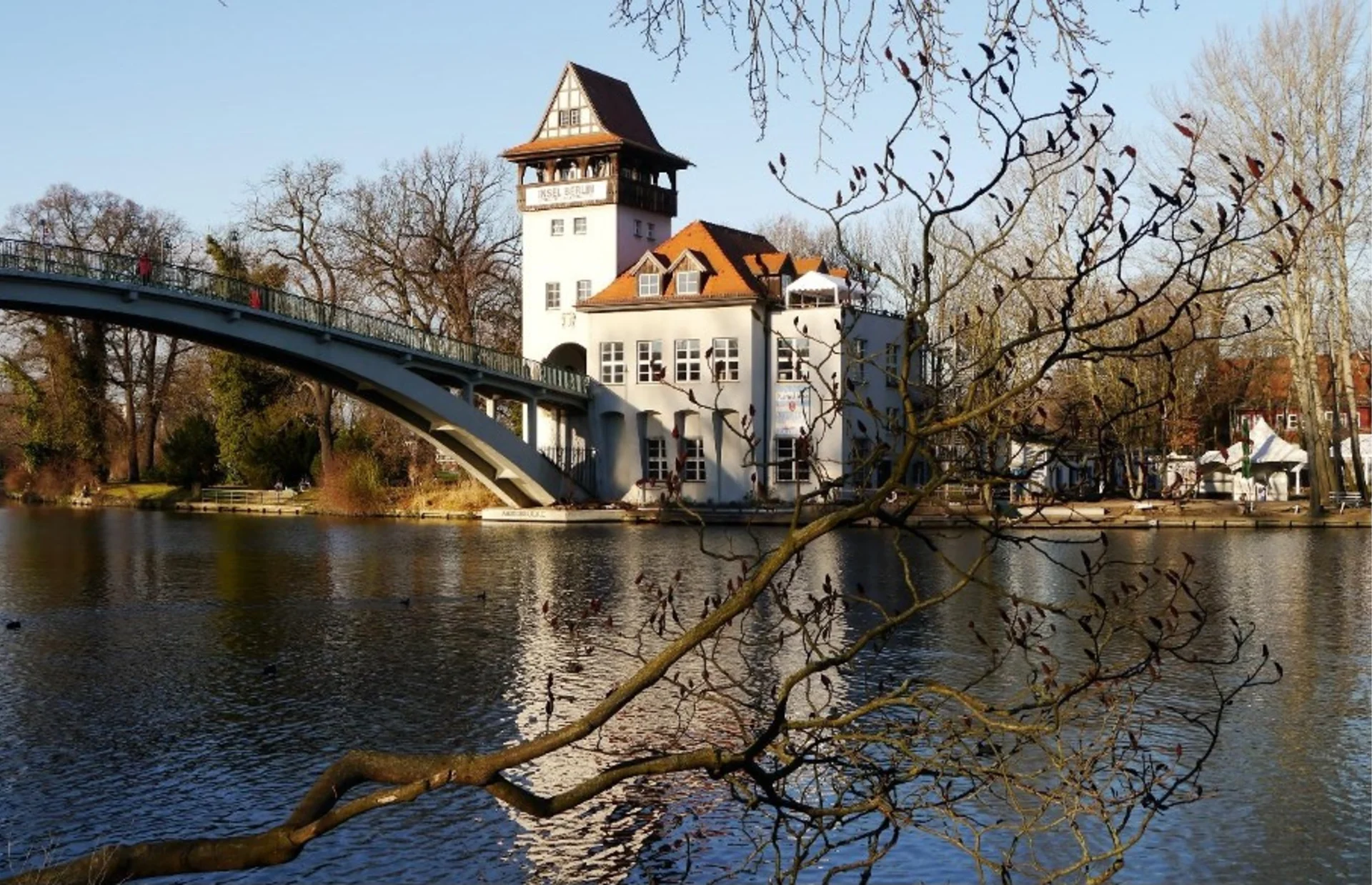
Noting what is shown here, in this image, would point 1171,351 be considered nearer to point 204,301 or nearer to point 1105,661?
point 1105,661

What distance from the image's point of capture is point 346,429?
57.3m

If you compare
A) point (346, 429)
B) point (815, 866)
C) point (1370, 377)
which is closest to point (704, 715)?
point (815, 866)

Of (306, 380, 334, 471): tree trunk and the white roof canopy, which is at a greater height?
(306, 380, 334, 471): tree trunk

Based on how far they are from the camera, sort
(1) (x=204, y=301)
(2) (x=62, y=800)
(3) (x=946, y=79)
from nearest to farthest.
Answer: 1. (3) (x=946, y=79)
2. (2) (x=62, y=800)
3. (1) (x=204, y=301)

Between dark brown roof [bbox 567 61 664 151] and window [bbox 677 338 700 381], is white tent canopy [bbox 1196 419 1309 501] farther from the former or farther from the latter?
dark brown roof [bbox 567 61 664 151]

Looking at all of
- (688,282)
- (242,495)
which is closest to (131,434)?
(242,495)

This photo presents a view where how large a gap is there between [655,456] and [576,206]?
8898 mm

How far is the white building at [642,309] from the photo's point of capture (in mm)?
48125

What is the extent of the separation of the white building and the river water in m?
18.1

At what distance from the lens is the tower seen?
51.8 m

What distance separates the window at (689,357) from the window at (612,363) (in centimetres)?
203

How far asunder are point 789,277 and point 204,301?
775 inches

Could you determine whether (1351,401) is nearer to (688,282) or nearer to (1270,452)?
(1270,452)

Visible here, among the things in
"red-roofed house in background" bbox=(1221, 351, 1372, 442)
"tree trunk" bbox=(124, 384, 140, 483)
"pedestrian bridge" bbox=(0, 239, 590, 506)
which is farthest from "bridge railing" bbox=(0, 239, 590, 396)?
"red-roofed house in background" bbox=(1221, 351, 1372, 442)
